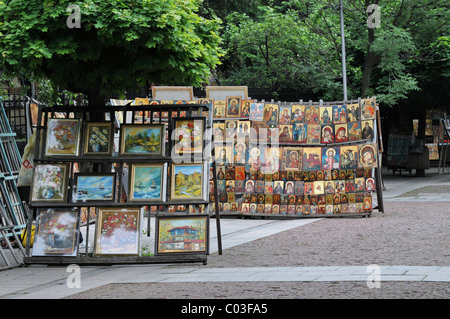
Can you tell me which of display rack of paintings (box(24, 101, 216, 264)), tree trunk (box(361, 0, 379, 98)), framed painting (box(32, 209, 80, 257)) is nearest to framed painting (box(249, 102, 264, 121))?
display rack of paintings (box(24, 101, 216, 264))

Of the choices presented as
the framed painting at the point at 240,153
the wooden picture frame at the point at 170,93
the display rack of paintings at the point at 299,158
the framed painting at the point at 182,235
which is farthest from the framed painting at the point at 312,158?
the framed painting at the point at 182,235

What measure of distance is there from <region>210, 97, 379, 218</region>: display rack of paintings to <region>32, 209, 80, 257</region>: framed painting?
7047mm

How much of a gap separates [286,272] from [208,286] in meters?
1.24

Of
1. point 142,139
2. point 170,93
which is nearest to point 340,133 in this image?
point 170,93

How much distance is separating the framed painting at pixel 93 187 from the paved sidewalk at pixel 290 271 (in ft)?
3.18

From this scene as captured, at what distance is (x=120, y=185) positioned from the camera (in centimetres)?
955

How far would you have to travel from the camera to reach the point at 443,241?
10828mm

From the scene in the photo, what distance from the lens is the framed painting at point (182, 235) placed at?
9289mm

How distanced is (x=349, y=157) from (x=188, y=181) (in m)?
6.78

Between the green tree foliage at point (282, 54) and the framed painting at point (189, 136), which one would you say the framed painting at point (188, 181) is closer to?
the framed painting at point (189, 136)

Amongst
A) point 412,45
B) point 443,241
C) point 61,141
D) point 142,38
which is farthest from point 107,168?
point 412,45

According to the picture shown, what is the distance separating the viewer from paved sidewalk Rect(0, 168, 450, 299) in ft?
23.2

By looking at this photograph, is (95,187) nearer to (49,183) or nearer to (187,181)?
(49,183)

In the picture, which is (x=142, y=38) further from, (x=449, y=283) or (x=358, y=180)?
(x=358, y=180)
